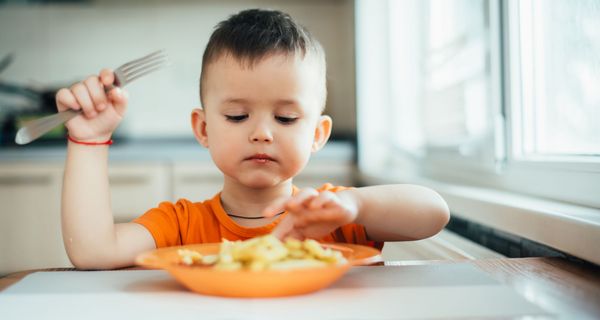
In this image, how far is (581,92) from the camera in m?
1.15

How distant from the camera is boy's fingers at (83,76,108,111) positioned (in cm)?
82

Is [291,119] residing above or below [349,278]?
above

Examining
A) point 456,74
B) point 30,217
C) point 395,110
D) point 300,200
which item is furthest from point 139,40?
point 300,200

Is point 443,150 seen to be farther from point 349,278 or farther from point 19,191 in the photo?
point 19,191

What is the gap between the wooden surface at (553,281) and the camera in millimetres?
583

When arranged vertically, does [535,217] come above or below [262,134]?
below

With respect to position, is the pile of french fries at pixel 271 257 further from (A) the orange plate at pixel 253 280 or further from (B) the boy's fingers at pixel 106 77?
(B) the boy's fingers at pixel 106 77

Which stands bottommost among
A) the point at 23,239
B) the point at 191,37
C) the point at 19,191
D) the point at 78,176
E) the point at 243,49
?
the point at 23,239

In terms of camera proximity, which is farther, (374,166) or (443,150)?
(374,166)

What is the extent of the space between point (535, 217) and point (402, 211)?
0.86 ft

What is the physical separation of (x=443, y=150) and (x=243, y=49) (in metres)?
1.15

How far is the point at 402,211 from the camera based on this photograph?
2.86ft

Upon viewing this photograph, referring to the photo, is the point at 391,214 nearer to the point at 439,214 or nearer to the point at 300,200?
the point at 439,214

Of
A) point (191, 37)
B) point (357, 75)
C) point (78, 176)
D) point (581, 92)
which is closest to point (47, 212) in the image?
point (191, 37)
